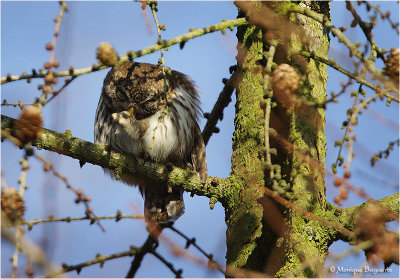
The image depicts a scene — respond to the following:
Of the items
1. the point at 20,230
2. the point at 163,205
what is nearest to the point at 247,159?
the point at 163,205

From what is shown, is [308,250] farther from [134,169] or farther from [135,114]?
[135,114]

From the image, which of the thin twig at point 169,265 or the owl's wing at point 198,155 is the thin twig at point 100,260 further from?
the owl's wing at point 198,155

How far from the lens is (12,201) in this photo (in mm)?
1617

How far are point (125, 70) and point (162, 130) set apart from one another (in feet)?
1.73

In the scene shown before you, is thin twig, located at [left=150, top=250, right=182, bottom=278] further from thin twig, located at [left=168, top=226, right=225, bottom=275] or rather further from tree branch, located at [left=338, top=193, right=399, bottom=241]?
tree branch, located at [left=338, top=193, right=399, bottom=241]

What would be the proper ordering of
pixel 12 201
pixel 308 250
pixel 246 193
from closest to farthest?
pixel 12 201 < pixel 308 250 < pixel 246 193

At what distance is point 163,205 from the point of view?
14.0ft

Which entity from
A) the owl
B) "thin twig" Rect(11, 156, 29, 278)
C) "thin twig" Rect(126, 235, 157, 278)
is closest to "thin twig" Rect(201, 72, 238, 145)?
the owl

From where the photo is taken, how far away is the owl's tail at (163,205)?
13.9 ft

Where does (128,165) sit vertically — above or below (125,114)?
below

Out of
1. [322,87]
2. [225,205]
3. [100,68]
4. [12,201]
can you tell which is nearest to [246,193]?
[225,205]

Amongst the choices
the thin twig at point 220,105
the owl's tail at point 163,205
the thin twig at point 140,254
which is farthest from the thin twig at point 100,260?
the owl's tail at point 163,205

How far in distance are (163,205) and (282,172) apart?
5.05 feet

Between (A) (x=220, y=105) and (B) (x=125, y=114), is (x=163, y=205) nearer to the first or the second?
(B) (x=125, y=114)
